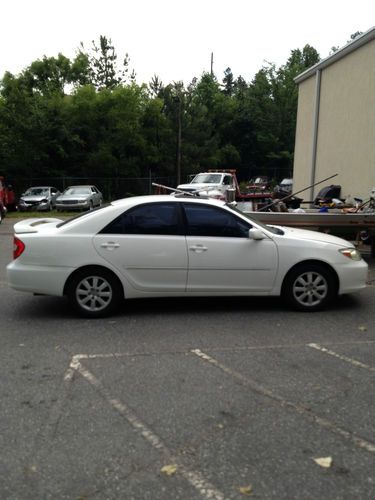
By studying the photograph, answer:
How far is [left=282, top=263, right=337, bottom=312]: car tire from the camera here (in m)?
6.32

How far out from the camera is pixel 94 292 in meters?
6.07

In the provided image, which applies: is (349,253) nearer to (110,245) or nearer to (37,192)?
(110,245)

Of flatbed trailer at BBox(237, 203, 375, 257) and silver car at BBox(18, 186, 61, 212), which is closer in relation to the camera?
flatbed trailer at BBox(237, 203, 375, 257)

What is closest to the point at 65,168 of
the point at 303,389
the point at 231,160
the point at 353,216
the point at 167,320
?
the point at 231,160

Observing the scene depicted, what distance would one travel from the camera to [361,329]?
5734mm

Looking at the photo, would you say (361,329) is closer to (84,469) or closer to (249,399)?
(249,399)

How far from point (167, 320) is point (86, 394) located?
2189mm

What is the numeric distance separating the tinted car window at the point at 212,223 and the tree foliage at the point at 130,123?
29.7 m

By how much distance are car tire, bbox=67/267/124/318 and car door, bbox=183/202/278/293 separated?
0.94 m

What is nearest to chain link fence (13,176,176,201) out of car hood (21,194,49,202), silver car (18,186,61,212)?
silver car (18,186,61,212)

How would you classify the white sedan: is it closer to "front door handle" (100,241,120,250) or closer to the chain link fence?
"front door handle" (100,241,120,250)

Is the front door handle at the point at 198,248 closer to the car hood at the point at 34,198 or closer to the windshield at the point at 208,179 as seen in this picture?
the windshield at the point at 208,179

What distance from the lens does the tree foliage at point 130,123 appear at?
3388 cm

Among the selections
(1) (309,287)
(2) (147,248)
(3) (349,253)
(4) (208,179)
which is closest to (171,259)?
(2) (147,248)
